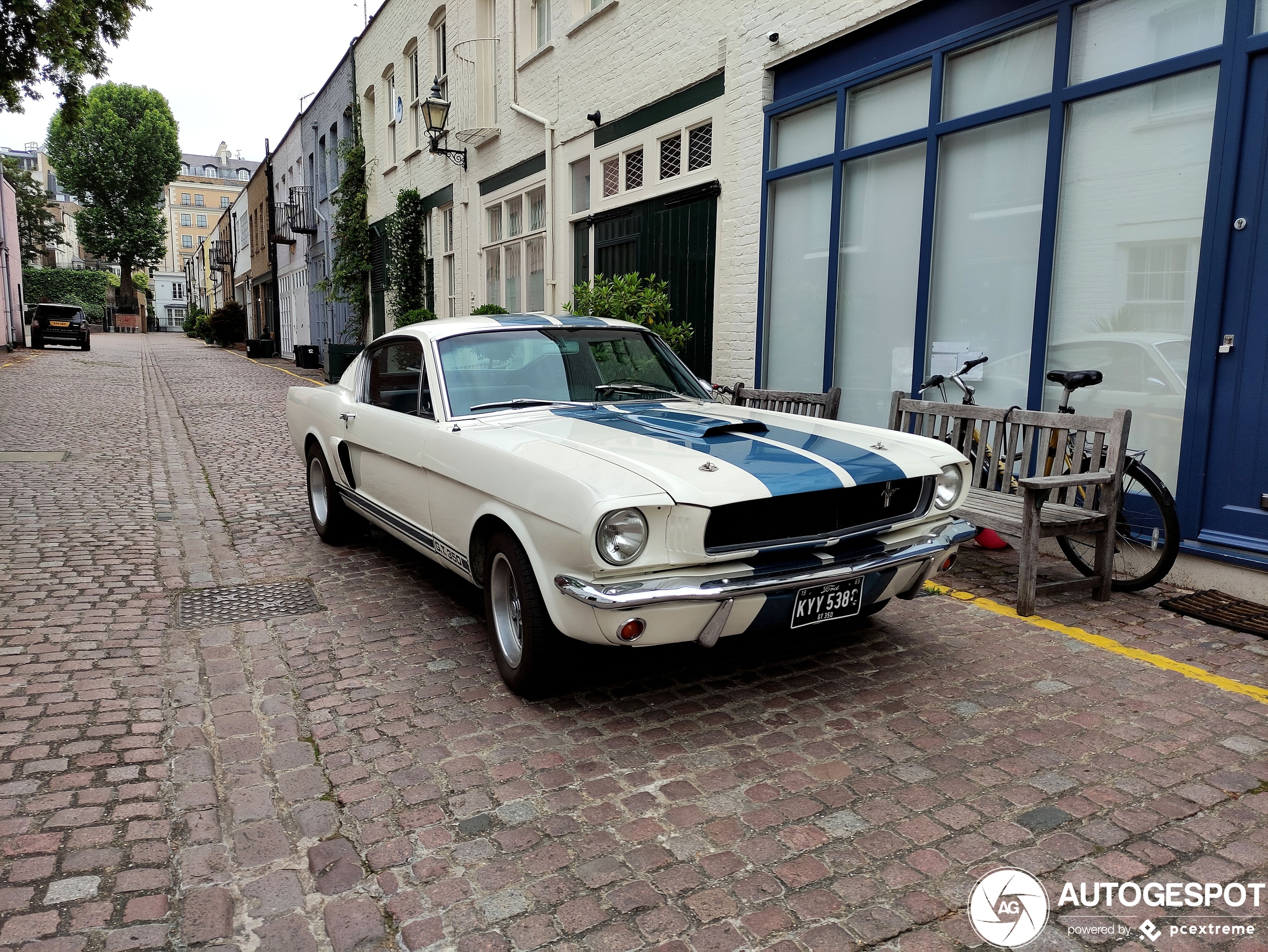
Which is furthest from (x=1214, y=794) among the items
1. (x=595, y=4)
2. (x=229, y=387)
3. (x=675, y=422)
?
(x=229, y=387)

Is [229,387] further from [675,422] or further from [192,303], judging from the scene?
[192,303]

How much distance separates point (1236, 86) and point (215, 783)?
5.80m

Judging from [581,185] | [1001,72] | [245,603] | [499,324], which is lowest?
[245,603]

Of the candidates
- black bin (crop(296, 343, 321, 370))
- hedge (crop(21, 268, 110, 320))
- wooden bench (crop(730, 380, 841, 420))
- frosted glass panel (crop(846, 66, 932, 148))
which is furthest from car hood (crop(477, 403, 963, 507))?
hedge (crop(21, 268, 110, 320))

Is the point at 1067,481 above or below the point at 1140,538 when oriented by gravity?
above

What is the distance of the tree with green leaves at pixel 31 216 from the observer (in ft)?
189

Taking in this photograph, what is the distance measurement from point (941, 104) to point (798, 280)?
2.04m

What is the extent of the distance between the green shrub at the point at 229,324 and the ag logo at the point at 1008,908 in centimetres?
4550

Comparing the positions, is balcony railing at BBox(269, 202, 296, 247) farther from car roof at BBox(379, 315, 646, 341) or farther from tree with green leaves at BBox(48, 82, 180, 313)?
tree with green leaves at BBox(48, 82, 180, 313)

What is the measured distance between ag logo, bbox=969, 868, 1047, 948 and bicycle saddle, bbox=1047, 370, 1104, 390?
3581mm

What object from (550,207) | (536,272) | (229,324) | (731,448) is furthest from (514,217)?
(229,324)

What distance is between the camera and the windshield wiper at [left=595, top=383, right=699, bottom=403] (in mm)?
4676

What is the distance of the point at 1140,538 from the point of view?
17.0ft

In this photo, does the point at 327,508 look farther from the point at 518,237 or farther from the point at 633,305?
the point at 518,237
